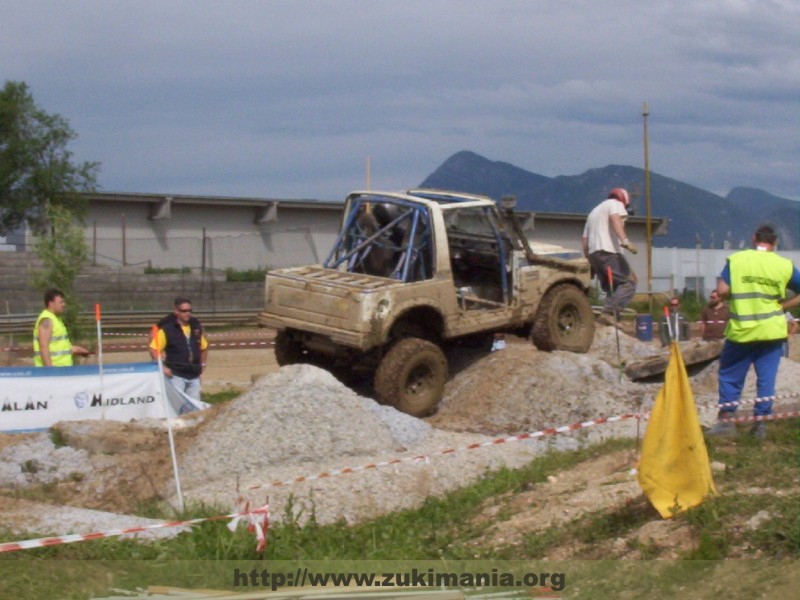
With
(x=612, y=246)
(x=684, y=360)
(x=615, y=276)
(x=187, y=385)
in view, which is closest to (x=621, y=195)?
(x=612, y=246)

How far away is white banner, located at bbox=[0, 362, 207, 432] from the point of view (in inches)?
497

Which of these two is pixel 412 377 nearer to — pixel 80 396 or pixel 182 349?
pixel 182 349

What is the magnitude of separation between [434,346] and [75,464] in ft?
14.4

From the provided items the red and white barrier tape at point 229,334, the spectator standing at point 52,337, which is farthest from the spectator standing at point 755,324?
the red and white barrier tape at point 229,334

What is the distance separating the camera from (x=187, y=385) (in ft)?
45.1

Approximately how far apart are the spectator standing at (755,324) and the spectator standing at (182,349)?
627cm

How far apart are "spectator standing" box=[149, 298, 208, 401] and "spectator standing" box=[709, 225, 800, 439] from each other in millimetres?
6267

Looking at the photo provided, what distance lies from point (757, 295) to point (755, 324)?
0.23 metres

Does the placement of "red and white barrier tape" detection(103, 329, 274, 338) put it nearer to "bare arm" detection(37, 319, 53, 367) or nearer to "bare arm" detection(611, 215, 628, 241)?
"bare arm" detection(37, 319, 53, 367)

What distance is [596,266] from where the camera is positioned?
1467cm

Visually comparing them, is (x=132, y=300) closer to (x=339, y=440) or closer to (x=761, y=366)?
(x=339, y=440)

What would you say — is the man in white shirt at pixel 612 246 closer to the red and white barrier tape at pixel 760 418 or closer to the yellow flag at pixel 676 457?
the red and white barrier tape at pixel 760 418

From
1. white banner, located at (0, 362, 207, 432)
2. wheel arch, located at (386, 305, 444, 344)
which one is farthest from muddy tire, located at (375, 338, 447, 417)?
white banner, located at (0, 362, 207, 432)

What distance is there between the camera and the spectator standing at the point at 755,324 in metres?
9.53
